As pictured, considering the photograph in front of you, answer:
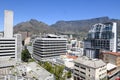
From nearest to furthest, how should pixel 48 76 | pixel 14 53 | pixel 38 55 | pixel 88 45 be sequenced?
1. pixel 48 76
2. pixel 14 53
3. pixel 38 55
4. pixel 88 45

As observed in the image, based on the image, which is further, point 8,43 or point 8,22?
point 8,22

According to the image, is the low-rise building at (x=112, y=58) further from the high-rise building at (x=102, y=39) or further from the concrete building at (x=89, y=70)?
the high-rise building at (x=102, y=39)

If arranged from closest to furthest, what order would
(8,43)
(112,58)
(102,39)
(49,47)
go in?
(112,58) → (8,43) → (49,47) → (102,39)

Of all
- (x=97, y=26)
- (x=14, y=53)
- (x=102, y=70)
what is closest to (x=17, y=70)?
(x=102, y=70)

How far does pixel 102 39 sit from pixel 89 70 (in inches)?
2081

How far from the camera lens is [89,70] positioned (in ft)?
180

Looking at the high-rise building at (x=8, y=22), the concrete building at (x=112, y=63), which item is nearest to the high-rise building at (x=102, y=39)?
the concrete building at (x=112, y=63)

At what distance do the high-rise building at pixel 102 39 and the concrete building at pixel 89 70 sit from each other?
1633 inches

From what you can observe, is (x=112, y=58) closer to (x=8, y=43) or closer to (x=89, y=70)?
(x=89, y=70)

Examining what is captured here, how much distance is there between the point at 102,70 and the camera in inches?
2288

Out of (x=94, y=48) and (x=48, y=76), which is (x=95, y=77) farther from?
(x=94, y=48)

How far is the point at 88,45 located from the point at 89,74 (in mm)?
59873

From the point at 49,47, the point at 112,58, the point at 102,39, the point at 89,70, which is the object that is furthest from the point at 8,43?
the point at 102,39

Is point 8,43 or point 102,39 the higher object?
point 102,39
